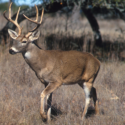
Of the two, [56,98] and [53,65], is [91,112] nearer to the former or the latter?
[56,98]

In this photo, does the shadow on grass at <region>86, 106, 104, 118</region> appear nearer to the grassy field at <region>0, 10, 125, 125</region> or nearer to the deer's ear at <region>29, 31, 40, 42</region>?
the grassy field at <region>0, 10, 125, 125</region>

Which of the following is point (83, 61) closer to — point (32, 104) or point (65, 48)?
point (32, 104)

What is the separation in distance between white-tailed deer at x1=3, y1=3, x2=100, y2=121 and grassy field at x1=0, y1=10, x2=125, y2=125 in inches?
9.9

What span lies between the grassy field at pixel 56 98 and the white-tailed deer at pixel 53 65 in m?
0.25

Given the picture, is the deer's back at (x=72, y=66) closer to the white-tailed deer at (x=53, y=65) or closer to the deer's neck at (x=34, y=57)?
the white-tailed deer at (x=53, y=65)

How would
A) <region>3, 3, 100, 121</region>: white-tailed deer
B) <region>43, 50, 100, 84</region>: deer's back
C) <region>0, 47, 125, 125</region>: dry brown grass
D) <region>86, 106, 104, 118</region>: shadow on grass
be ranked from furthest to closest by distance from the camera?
<region>86, 106, 104, 118</region>: shadow on grass → <region>43, 50, 100, 84</region>: deer's back → <region>3, 3, 100, 121</region>: white-tailed deer → <region>0, 47, 125, 125</region>: dry brown grass

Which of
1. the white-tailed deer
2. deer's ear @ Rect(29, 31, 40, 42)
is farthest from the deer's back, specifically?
deer's ear @ Rect(29, 31, 40, 42)

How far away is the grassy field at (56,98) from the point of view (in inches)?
179

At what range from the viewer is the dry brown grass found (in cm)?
453

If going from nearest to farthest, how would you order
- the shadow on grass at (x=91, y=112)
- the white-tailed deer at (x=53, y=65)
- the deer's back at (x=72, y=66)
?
1. the white-tailed deer at (x=53, y=65)
2. the deer's back at (x=72, y=66)
3. the shadow on grass at (x=91, y=112)

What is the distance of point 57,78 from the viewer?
15.5 feet

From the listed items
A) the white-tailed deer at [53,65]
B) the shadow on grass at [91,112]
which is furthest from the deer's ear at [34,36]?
the shadow on grass at [91,112]

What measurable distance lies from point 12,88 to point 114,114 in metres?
2.62

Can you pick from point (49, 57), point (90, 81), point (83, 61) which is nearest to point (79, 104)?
point (90, 81)
